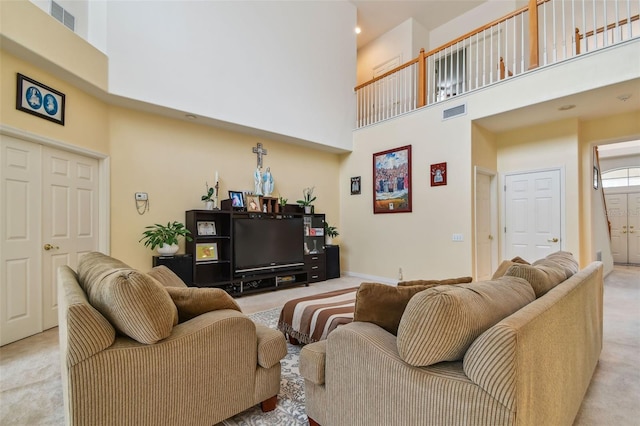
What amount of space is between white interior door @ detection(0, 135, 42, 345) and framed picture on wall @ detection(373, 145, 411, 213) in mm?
5001

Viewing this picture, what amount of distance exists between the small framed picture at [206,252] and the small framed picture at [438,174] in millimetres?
3781

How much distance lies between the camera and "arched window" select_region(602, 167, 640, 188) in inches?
329

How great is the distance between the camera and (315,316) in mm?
2494

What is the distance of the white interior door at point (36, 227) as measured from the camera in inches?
116

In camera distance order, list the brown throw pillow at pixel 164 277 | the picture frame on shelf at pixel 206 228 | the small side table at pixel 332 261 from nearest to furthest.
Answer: the brown throw pillow at pixel 164 277 → the picture frame on shelf at pixel 206 228 → the small side table at pixel 332 261

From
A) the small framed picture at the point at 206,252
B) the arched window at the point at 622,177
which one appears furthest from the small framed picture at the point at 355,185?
the arched window at the point at 622,177

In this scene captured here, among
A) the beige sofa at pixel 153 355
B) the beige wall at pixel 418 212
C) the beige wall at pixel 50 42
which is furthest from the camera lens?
the beige wall at pixel 418 212

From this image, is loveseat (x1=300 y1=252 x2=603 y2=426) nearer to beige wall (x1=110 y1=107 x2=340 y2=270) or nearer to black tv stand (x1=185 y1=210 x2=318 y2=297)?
black tv stand (x1=185 y1=210 x2=318 y2=297)

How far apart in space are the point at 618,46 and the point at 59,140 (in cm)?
640

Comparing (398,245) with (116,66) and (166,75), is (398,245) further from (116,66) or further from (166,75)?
(116,66)

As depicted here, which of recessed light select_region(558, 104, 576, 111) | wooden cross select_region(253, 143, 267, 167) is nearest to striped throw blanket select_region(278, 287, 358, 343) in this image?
wooden cross select_region(253, 143, 267, 167)

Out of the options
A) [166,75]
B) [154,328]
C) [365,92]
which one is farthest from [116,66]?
[365,92]

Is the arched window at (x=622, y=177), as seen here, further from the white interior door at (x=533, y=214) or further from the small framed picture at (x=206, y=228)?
the small framed picture at (x=206, y=228)

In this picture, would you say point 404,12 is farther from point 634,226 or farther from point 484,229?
point 634,226
